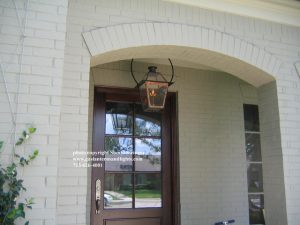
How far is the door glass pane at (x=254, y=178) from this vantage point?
14.1 feet

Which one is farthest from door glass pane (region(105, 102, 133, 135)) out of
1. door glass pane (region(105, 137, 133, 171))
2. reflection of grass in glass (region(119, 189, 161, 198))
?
reflection of grass in glass (region(119, 189, 161, 198))

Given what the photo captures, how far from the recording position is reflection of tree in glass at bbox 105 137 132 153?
382 centimetres

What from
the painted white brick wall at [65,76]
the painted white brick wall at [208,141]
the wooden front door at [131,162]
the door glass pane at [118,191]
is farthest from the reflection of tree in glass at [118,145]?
the painted white brick wall at [65,76]

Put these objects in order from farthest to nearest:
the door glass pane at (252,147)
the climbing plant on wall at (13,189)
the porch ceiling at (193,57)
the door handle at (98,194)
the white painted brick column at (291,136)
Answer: the door glass pane at (252,147)
the door handle at (98,194)
the white painted brick column at (291,136)
the porch ceiling at (193,57)
the climbing plant on wall at (13,189)

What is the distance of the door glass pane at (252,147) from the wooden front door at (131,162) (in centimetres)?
110

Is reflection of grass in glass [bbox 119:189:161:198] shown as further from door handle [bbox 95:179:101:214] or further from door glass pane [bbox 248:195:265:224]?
door glass pane [bbox 248:195:265:224]

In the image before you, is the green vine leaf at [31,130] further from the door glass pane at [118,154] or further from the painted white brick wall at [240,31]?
the door glass pane at [118,154]

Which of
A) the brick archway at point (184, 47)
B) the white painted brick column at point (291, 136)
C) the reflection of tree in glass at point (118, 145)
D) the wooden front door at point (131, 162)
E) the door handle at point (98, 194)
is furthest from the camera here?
the reflection of tree in glass at point (118, 145)

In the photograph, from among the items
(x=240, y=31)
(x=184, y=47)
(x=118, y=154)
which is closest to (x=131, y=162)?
(x=118, y=154)

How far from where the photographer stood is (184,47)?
9.44 ft

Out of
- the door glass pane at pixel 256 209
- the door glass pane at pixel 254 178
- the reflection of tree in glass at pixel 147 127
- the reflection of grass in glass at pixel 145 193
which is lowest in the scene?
the door glass pane at pixel 256 209

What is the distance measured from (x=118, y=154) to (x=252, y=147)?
6.06ft

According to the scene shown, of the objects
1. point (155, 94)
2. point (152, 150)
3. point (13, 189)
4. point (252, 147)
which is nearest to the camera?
point (13, 189)

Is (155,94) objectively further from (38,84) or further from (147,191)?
(38,84)
